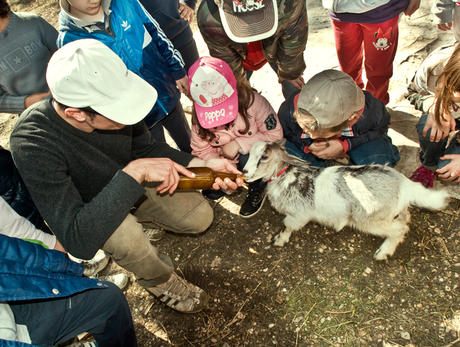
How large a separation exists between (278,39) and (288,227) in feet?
5.57

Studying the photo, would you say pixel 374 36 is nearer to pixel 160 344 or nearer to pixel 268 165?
pixel 268 165

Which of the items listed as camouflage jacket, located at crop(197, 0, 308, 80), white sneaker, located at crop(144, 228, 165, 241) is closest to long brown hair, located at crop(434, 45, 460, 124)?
camouflage jacket, located at crop(197, 0, 308, 80)

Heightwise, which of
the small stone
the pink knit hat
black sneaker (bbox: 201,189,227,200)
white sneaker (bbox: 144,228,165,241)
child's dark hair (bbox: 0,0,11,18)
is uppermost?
child's dark hair (bbox: 0,0,11,18)

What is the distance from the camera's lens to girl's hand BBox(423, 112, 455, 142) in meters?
2.72

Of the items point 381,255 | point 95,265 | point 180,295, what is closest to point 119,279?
point 95,265

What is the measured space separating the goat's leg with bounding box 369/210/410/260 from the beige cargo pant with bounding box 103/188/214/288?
146 cm

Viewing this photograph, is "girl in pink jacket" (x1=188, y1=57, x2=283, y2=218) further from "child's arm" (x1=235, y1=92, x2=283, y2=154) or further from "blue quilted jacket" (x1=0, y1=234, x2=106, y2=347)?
"blue quilted jacket" (x1=0, y1=234, x2=106, y2=347)

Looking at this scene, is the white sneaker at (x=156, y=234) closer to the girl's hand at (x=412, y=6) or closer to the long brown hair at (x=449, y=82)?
the long brown hair at (x=449, y=82)

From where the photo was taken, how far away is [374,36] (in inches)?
125

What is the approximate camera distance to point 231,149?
325 cm

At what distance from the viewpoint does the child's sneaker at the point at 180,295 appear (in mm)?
2764

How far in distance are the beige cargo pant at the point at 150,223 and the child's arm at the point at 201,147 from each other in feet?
1.34

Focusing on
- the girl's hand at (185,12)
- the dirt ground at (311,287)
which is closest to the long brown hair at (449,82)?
the dirt ground at (311,287)

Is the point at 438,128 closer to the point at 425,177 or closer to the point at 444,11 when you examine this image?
the point at 425,177
